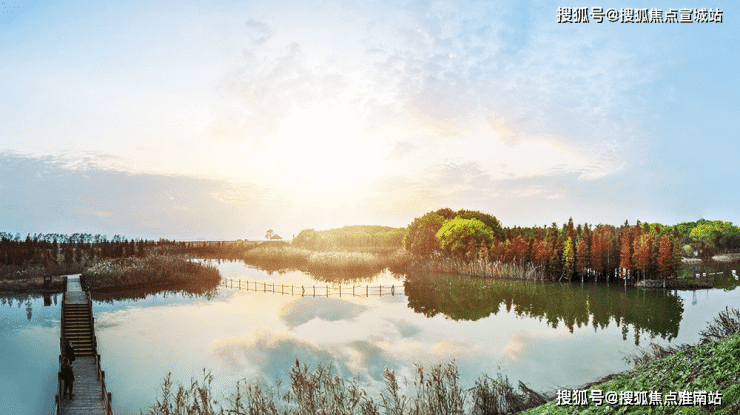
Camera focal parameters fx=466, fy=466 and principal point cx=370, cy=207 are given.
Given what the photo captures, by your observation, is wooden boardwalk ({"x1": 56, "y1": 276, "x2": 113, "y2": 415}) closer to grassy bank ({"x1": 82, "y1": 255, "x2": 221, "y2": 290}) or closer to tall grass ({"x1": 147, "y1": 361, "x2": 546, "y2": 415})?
tall grass ({"x1": 147, "y1": 361, "x2": 546, "y2": 415})

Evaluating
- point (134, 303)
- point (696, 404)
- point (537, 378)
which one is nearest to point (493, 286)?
point (537, 378)

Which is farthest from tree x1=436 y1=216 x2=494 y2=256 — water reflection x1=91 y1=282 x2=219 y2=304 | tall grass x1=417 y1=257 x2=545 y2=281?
water reflection x1=91 y1=282 x2=219 y2=304

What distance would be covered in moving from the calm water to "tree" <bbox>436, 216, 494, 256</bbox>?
14677mm

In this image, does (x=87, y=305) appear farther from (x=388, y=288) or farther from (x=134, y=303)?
(x=388, y=288)

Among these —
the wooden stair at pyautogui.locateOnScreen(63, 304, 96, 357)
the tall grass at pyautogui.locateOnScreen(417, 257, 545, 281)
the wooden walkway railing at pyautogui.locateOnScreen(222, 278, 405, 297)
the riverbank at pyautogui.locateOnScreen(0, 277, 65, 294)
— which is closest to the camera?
the wooden stair at pyautogui.locateOnScreen(63, 304, 96, 357)

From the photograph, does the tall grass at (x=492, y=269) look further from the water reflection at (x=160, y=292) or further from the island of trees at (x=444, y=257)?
the water reflection at (x=160, y=292)

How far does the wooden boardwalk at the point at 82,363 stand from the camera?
14.5 meters

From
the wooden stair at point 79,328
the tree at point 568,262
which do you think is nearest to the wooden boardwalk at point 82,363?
the wooden stair at point 79,328

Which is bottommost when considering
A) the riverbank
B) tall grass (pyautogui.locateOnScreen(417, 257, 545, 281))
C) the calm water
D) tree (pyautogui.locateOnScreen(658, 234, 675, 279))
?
the calm water

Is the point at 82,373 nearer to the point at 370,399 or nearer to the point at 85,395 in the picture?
the point at 85,395

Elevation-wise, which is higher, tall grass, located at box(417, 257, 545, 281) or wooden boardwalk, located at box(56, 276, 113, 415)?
tall grass, located at box(417, 257, 545, 281)

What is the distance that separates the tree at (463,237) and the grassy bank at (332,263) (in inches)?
268

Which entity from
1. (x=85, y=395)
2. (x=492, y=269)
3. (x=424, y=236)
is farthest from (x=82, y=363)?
(x=424, y=236)

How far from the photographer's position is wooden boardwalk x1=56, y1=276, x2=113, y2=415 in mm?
14504
